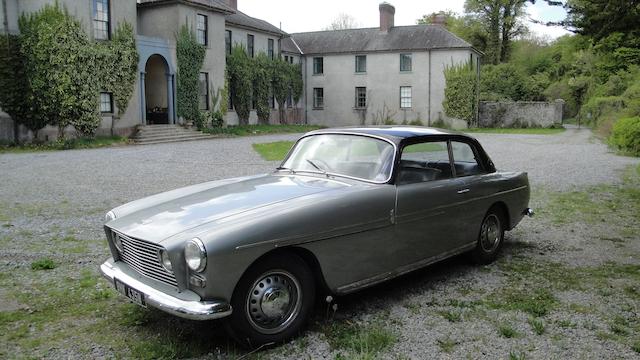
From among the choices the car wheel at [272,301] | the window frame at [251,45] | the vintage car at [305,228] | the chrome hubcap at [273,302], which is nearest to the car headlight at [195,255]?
the vintage car at [305,228]

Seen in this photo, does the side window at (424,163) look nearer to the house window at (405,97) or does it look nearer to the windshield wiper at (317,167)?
the windshield wiper at (317,167)

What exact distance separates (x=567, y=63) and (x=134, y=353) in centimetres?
5730

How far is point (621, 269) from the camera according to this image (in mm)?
5574

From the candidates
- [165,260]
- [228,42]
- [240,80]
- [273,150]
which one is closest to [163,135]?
[273,150]

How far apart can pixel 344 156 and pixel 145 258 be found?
2052mm

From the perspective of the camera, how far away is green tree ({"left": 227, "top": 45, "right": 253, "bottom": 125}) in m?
32.3

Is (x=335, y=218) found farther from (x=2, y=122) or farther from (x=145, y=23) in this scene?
(x=145, y=23)

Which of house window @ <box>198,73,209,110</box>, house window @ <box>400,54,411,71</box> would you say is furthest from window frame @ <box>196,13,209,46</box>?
house window @ <box>400,54,411,71</box>

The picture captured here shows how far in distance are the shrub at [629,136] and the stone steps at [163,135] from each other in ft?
59.8

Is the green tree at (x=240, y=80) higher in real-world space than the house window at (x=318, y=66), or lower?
lower

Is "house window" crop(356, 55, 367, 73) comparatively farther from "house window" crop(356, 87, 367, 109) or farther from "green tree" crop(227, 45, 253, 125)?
"green tree" crop(227, 45, 253, 125)

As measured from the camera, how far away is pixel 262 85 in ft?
113

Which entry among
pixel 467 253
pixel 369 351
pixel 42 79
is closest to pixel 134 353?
pixel 369 351

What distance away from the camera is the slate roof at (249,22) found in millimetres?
32688
